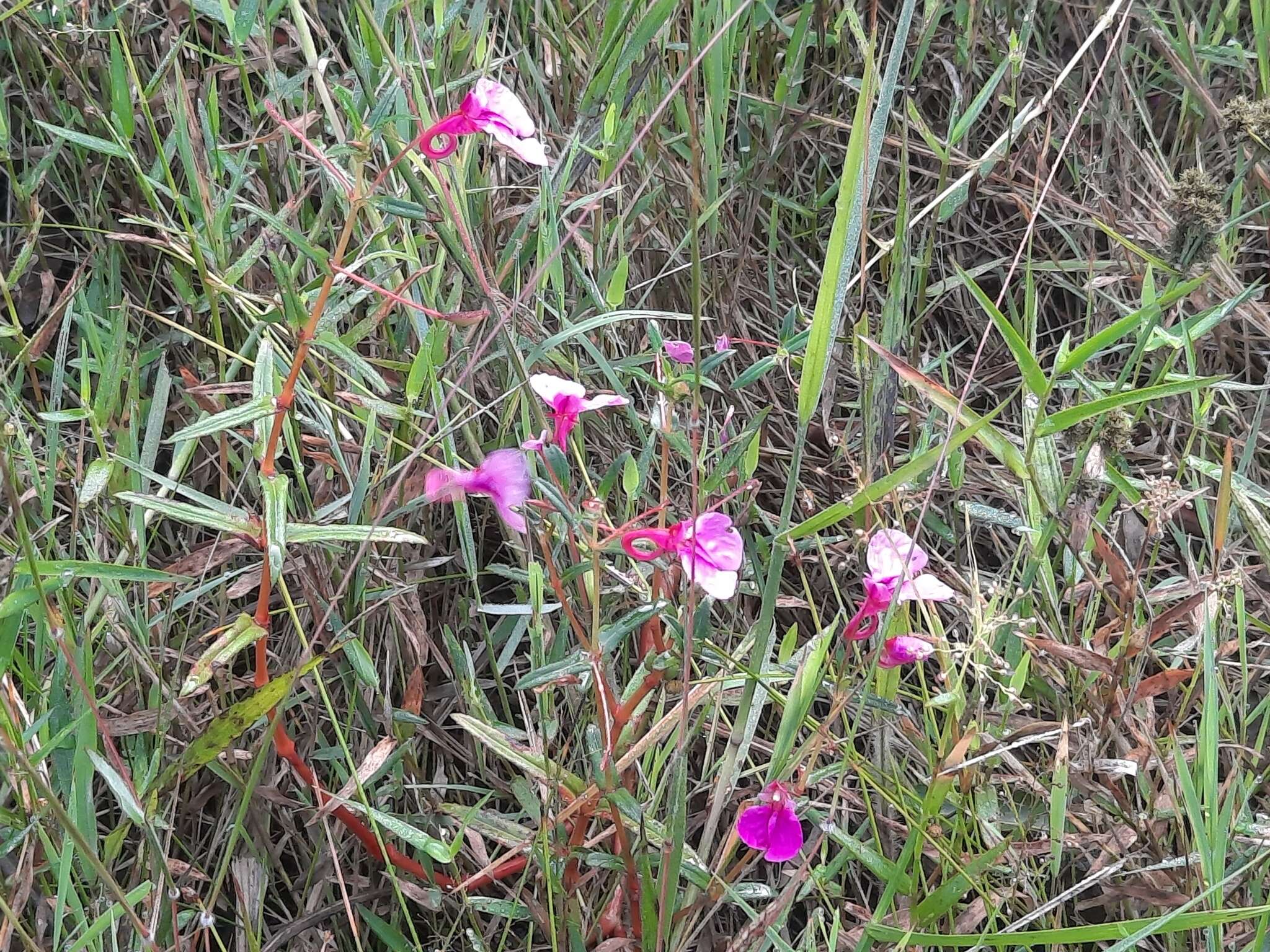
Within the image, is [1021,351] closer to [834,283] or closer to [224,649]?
[834,283]

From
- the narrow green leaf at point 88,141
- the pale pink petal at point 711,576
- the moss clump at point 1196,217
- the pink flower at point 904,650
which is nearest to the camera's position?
the pale pink petal at point 711,576

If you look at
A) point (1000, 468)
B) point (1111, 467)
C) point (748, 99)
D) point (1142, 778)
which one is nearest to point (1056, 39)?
point (748, 99)

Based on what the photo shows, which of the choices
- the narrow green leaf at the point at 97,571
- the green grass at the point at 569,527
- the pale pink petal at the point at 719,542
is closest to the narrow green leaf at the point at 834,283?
the green grass at the point at 569,527

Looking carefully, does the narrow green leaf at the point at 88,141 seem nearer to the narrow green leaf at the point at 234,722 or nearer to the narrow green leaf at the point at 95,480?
the narrow green leaf at the point at 95,480

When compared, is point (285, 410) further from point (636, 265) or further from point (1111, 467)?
point (1111, 467)

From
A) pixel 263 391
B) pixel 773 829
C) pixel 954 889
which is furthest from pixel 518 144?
pixel 954 889

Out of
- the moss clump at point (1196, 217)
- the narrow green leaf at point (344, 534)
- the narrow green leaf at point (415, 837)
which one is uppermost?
the moss clump at point (1196, 217)
